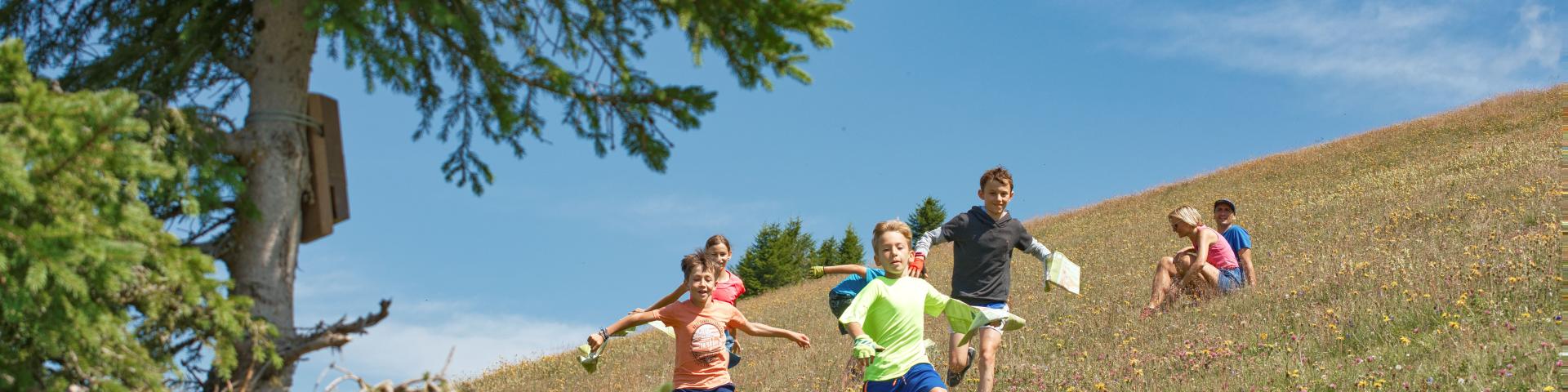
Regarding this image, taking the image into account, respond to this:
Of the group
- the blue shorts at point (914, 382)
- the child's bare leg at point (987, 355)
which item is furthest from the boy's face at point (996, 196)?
the blue shorts at point (914, 382)

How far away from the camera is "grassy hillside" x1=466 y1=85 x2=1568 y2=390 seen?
773 centimetres

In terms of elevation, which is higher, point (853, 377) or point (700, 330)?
point (700, 330)

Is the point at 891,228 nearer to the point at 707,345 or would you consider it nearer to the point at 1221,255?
the point at 707,345

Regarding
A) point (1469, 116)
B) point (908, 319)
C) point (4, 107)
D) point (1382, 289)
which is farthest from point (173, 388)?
point (1469, 116)

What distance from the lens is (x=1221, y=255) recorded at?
11844 millimetres

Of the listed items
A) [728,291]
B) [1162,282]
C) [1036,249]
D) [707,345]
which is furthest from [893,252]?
Answer: [1162,282]

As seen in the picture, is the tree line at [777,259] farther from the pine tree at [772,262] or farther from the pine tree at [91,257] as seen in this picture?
the pine tree at [91,257]

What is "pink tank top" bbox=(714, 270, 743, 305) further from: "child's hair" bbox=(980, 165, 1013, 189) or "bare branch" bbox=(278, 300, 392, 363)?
"bare branch" bbox=(278, 300, 392, 363)

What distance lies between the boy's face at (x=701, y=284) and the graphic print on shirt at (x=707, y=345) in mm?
241

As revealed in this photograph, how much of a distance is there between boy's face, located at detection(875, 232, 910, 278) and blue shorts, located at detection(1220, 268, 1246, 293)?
6.19m

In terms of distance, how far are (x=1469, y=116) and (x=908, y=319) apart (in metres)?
34.4

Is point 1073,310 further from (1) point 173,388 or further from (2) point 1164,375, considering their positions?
(1) point 173,388

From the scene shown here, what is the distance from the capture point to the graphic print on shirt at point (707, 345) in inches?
288

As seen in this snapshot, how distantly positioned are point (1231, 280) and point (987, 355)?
5068mm
